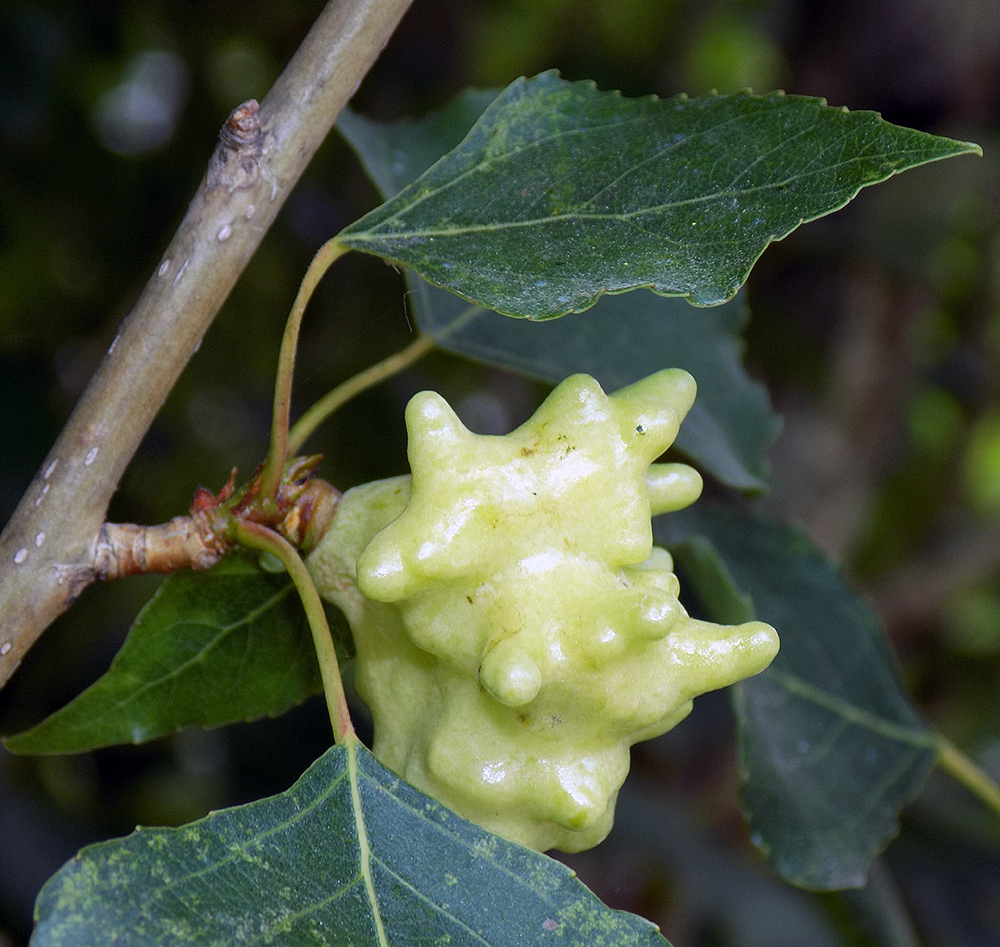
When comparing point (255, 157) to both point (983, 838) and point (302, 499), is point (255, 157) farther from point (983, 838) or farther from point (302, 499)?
point (983, 838)

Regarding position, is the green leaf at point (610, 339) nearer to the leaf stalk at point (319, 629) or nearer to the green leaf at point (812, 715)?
the green leaf at point (812, 715)

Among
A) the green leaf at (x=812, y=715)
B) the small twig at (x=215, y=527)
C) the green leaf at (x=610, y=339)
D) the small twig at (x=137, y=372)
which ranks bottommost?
the green leaf at (x=812, y=715)

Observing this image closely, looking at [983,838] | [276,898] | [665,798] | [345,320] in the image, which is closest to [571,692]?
[276,898]

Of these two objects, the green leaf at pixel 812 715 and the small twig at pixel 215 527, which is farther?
the green leaf at pixel 812 715

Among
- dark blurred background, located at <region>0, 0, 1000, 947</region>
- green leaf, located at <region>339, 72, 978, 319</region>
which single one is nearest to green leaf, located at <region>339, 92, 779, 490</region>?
green leaf, located at <region>339, 72, 978, 319</region>

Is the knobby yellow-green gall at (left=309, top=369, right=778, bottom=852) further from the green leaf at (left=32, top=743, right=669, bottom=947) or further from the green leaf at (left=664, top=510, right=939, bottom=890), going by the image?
the green leaf at (left=664, top=510, right=939, bottom=890)

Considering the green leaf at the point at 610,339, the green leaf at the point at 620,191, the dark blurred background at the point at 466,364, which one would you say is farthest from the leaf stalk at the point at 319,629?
the dark blurred background at the point at 466,364
